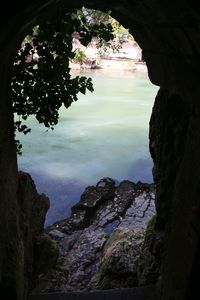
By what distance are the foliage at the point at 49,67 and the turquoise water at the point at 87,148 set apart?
17.9ft

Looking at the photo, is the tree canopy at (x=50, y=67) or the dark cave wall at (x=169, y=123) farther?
the tree canopy at (x=50, y=67)

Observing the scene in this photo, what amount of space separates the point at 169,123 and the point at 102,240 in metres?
3.85

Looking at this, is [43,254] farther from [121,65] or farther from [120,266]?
[121,65]

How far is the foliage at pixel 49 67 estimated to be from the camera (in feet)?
15.1

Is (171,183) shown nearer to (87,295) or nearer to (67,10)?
(87,295)

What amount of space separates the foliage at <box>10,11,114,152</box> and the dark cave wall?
47cm

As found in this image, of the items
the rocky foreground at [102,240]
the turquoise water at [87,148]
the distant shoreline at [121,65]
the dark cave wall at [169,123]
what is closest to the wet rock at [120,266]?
the rocky foreground at [102,240]

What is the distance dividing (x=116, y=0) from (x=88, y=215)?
6.34 meters

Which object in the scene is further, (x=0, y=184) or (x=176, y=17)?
(x=0, y=184)

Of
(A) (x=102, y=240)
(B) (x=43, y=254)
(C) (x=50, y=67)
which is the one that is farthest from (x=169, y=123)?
(A) (x=102, y=240)

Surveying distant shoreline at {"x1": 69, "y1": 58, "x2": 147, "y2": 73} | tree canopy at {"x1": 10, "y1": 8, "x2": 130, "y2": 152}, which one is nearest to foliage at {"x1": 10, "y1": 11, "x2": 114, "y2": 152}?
tree canopy at {"x1": 10, "y1": 8, "x2": 130, "y2": 152}

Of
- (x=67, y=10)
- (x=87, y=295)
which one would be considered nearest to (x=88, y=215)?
(x=87, y=295)

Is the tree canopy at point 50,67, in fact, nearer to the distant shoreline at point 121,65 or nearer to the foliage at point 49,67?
the foliage at point 49,67

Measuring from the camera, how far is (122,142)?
17.0m
